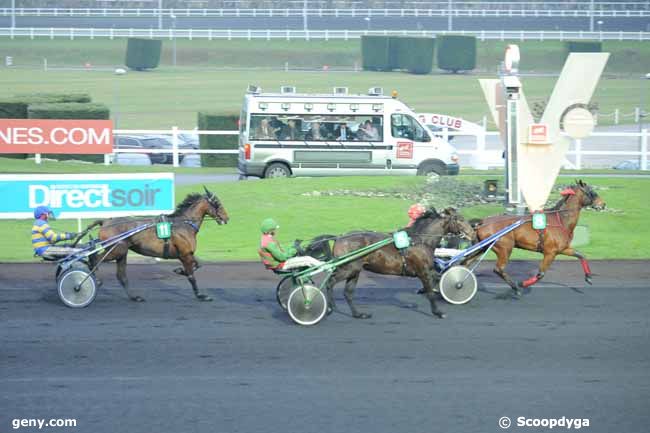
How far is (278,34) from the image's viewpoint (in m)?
71.7

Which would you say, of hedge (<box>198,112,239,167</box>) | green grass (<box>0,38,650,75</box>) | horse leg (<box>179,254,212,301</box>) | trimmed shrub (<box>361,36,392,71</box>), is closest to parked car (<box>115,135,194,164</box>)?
hedge (<box>198,112,239,167</box>)

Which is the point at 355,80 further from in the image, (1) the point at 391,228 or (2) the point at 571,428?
(2) the point at 571,428

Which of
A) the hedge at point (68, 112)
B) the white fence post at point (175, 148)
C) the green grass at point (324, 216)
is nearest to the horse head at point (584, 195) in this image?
the green grass at point (324, 216)

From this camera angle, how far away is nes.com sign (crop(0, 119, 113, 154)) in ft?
81.7

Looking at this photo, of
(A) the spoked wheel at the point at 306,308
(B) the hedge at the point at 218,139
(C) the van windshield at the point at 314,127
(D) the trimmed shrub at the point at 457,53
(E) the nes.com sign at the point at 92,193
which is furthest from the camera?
(D) the trimmed shrub at the point at 457,53

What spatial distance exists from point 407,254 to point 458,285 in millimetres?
1202

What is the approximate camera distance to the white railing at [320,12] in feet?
255

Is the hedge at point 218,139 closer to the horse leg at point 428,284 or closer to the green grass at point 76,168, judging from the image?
the green grass at point 76,168

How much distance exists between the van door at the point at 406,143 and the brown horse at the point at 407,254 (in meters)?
12.8

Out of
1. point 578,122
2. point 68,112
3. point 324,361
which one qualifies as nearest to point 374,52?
point 68,112

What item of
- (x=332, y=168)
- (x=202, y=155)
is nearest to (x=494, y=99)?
(x=332, y=168)

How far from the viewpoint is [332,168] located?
2439 centimetres

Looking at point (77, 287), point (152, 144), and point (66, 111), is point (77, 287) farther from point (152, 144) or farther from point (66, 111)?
point (152, 144)

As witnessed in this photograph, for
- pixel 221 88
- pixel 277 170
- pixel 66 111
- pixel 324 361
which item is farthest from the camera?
pixel 221 88
